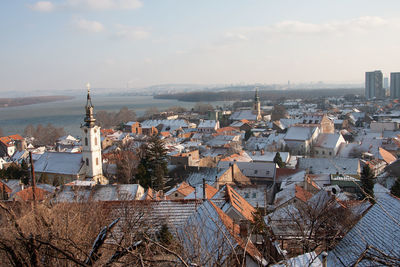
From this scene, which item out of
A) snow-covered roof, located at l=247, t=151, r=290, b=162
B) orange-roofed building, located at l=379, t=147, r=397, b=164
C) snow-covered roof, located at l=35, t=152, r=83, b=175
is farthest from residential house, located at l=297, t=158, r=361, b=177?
snow-covered roof, located at l=35, t=152, r=83, b=175

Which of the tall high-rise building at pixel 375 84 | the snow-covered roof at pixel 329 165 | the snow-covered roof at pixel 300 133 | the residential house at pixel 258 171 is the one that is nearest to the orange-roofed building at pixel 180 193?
the residential house at pixel 258 171

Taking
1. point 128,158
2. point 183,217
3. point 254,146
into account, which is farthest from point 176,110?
point 183,217

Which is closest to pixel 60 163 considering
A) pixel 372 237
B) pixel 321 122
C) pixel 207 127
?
pixel 372 237

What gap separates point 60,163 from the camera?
20.9m

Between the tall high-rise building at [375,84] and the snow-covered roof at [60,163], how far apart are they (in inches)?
4300

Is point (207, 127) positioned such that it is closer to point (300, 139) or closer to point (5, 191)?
point (300, 139)

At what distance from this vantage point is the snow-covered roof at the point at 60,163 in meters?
20.2

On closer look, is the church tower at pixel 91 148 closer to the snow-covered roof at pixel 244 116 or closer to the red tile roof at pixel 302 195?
the red tile roof at pixel 302 195

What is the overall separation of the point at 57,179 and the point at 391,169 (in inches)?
670

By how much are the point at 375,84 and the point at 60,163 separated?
11190 centimetres

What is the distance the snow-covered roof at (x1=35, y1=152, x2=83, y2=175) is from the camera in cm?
2020

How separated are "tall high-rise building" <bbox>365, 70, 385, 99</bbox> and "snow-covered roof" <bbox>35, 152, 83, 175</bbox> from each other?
10923cm

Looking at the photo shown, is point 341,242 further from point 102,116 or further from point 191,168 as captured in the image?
point 102,116

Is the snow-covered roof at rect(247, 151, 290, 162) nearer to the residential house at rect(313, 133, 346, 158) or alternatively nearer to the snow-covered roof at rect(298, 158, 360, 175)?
the snow-covered roof at rect(298, 158, 360, 175)
